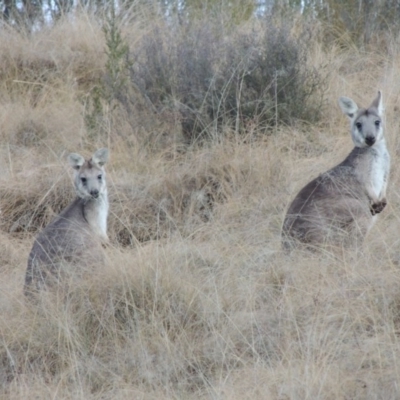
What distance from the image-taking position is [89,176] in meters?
7.69

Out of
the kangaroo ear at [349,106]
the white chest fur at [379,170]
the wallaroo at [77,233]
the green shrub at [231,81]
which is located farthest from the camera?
the green shrub at [231,81]

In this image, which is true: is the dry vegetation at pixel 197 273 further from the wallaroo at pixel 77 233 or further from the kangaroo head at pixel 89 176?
the kangaroo head at pixel 89 176

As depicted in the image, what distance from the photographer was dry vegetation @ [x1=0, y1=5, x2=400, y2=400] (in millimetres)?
5176

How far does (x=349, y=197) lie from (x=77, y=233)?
1999 mm

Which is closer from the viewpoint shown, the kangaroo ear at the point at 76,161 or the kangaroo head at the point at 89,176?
the kangaroo head at the point at 89,176

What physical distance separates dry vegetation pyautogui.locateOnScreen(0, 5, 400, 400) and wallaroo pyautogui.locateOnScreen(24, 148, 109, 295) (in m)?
0.20

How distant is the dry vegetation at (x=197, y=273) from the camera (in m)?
5.18

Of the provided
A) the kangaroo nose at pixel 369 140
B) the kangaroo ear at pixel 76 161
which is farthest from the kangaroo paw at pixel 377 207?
the kangaroo ear at pixel 76 161

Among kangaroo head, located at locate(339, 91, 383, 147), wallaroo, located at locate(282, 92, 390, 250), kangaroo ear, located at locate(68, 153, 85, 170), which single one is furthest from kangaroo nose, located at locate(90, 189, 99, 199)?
kangaroo head, located at locate(339, 91, 383, 147)

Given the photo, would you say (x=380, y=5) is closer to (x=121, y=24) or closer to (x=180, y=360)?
(x=121, y=24)

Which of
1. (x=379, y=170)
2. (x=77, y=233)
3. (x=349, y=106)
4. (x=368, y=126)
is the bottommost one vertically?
(x=77, y=233)

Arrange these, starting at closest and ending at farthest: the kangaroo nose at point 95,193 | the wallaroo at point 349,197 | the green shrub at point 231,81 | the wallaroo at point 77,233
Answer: the wallaroo at point 77,233 < the wallaroo at point 349,197 < the kangaroo nose at point 95,193 < the green shrub at point 231,81

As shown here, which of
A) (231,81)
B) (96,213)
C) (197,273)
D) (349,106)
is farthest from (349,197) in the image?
(231,81)

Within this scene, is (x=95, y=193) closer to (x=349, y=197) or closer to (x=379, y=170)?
(x=349, y=197)
